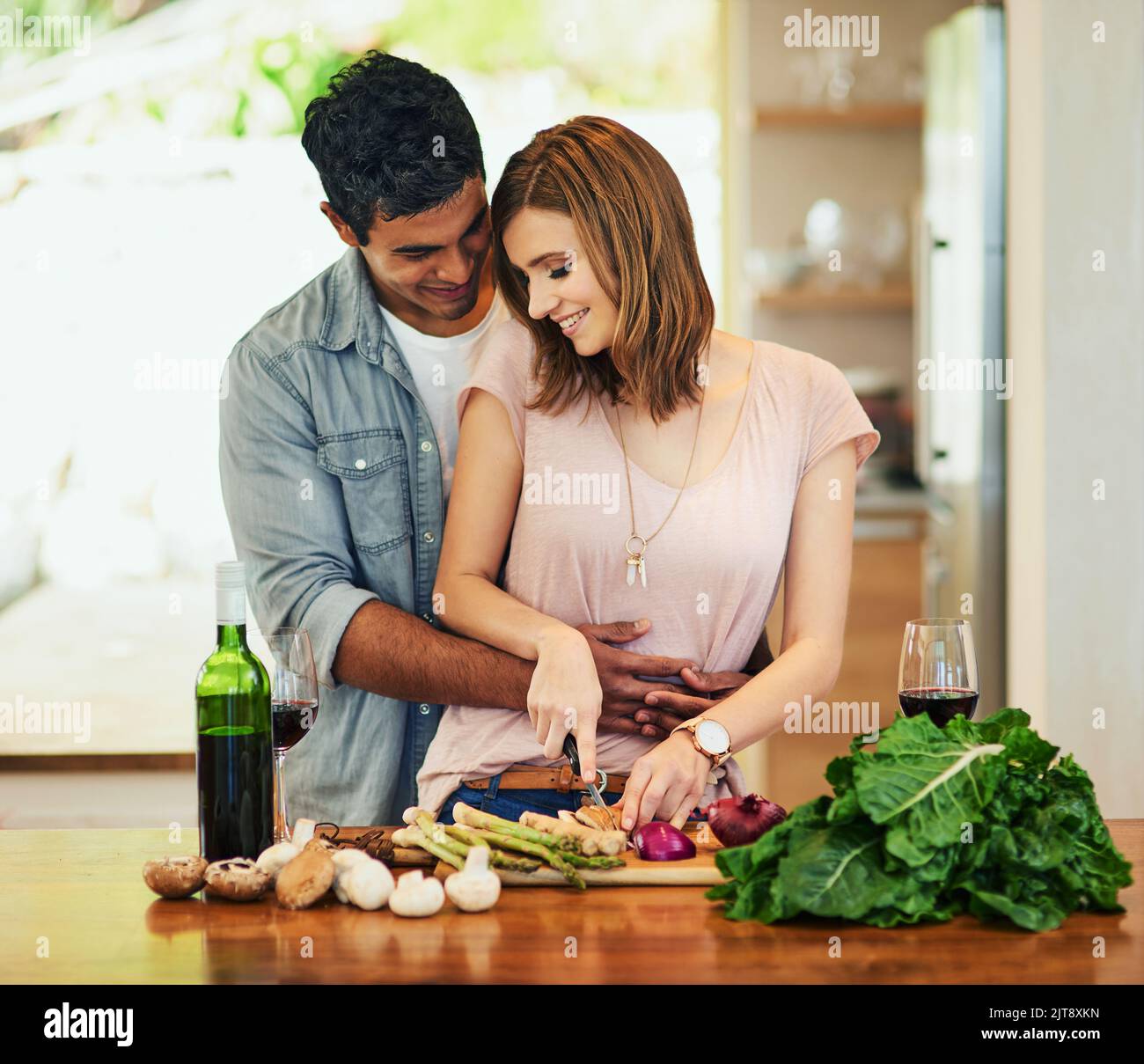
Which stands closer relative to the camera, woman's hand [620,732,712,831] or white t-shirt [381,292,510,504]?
woman's hand [620,732,712,831]

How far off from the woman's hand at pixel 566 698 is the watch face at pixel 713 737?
145mm

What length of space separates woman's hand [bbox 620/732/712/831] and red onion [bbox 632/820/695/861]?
0.10 m

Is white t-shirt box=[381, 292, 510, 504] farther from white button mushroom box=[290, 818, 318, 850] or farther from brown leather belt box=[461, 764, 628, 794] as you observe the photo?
white button mushroom box=[290, 818, 318, 850]

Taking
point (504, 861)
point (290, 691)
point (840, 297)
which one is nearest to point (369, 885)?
A: point (504, 861)

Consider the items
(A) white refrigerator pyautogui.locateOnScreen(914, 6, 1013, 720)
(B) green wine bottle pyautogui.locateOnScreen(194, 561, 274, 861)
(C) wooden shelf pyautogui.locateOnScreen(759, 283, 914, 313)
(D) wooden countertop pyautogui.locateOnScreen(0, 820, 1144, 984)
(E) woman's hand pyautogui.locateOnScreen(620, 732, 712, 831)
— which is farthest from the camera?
(C) wooden shelf pyautogui.locateOnScreen(759, 283, 914, 313)

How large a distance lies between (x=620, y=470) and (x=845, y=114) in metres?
2.99

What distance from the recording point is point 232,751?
1378 mm

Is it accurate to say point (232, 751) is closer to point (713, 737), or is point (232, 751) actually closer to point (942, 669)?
point (713, 737)

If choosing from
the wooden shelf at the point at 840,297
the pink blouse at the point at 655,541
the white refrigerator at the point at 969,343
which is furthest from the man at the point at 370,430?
the wooden shelf at the point at 840,297

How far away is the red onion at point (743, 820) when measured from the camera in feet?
4.76

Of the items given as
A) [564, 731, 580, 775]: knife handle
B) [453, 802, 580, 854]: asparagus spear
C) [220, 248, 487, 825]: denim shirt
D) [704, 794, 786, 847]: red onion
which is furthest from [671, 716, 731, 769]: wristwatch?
[220, 248, 487, 825]: denim shirt

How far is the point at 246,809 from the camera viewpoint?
55.0 inches

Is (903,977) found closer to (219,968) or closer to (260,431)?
(219,968)

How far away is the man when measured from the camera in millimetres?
2096
